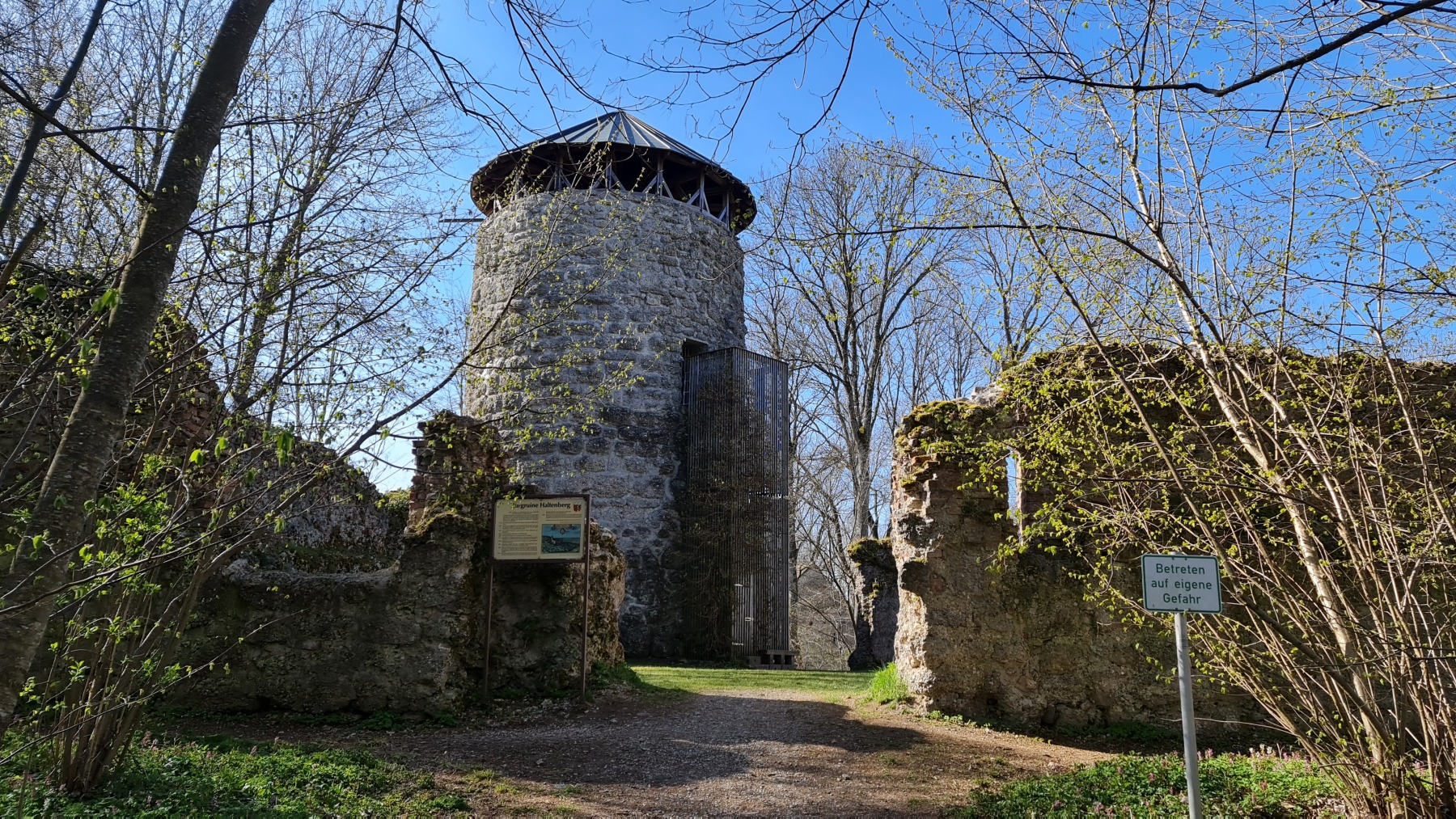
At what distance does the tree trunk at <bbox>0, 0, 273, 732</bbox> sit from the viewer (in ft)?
9.30

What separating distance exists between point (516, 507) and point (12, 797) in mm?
4788

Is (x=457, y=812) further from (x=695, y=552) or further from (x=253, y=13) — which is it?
(x=695, y=552)

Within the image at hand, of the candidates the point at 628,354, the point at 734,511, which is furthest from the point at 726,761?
the point at 628,354

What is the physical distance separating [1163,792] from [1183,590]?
1.57 meters

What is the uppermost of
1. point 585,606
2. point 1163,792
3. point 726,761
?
point 585,606

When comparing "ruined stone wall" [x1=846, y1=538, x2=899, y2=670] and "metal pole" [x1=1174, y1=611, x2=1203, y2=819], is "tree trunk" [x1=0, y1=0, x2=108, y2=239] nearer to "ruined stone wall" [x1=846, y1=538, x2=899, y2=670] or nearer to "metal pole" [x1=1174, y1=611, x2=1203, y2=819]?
"metal pole" [x1=1174, y1=611, x2=1203, y2=819]

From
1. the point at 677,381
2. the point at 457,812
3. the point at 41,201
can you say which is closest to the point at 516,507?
the point at 457,812

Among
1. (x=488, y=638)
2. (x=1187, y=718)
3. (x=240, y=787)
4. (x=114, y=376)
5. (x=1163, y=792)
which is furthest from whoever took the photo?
(x=488, y=638)

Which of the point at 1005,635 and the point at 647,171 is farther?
the point at 647,171

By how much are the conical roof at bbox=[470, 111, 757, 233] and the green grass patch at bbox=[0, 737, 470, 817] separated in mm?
11579

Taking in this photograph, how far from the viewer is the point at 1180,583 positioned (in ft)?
14.3

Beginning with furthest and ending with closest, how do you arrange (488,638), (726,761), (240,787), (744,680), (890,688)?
1. (744,680)
2. (890,688)
3. (488,638)
4. (726,761)
5. (240,787)

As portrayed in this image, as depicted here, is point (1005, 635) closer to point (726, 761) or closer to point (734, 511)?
point (726, 761)

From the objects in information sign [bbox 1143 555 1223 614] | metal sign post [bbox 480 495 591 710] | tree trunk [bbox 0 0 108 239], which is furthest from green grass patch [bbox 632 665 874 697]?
tree trunk [bbox 0 0 108 239]
